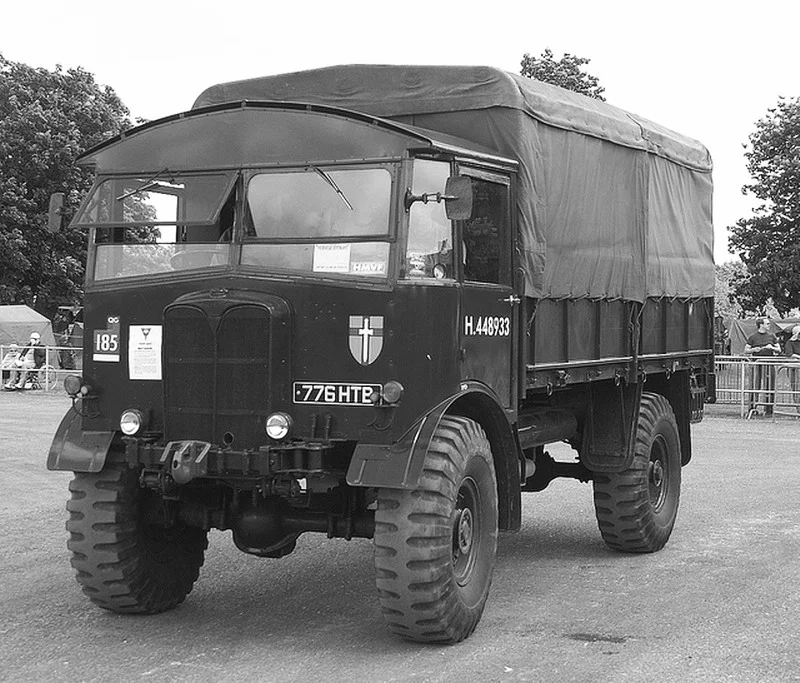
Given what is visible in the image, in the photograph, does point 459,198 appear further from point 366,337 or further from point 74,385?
point 74,385

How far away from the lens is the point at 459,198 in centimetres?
729

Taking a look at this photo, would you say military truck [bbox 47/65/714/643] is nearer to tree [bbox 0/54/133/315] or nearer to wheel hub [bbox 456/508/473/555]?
wheel hub [bbox 456/508/473/555]

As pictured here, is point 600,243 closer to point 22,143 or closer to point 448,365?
point 448,365

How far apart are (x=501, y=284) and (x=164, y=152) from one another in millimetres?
2235

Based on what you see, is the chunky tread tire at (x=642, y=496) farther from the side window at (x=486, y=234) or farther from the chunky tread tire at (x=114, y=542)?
the chunky tread tire at (x=114, y=542)

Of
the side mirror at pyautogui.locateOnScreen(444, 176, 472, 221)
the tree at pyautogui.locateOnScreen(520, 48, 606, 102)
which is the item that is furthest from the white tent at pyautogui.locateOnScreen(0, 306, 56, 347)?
the side mirror at pyautogui.locateOnScreen(444, 176, 472, 221)

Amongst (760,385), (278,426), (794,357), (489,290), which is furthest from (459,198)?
(794,357)

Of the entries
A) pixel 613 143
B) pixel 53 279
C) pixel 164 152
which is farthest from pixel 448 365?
pixel 53 279

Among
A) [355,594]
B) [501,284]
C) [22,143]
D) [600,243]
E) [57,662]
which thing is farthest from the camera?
[22,143]

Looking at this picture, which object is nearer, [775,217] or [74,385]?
[74,385]

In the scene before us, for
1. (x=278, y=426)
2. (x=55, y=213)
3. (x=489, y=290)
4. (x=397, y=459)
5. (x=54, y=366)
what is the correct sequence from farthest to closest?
(x=54, y=366)
(x=55, y=213)
(x=489, y=290)
(x=278, y=426)
(x=397, y=459)

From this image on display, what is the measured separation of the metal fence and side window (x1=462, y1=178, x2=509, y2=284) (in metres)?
16.4

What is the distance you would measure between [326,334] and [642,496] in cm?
417

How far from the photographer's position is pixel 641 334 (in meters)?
10.8
